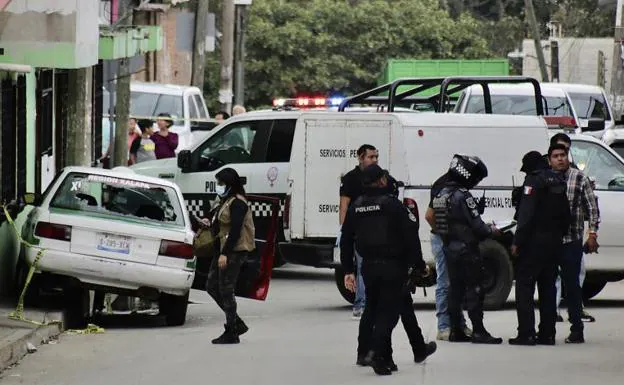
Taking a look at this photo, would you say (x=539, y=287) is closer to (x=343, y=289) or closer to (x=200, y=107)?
(x=343, y=289)

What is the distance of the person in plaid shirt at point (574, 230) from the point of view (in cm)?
1444

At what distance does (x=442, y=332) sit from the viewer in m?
14.7

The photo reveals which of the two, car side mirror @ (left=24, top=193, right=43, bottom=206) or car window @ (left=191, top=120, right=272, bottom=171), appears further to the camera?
car window @ (left=191, top=120, right=272, bottom=171)

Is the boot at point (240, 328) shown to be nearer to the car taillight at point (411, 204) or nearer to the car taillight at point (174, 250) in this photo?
the car taillight at point (174, 250)

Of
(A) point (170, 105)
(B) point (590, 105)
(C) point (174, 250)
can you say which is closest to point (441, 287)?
(C) point (174, 250)

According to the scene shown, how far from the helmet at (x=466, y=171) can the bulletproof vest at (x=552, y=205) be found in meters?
0.55

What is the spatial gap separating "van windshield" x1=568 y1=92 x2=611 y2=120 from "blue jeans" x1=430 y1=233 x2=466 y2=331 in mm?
16401

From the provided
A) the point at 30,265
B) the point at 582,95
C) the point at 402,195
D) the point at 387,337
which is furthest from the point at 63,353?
the point at 582,95

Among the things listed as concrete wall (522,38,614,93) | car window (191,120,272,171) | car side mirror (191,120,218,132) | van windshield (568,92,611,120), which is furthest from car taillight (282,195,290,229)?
concrete wall (522,38,614,93)

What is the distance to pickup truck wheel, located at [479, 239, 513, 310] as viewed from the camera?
56.9ft

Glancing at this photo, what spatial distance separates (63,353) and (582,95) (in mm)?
18811

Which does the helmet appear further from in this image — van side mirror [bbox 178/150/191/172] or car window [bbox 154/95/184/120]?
car window [bbox 154/95/184/120]

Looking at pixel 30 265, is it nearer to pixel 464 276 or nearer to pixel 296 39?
pixel 464 276

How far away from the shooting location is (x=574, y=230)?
1448 centimetres
